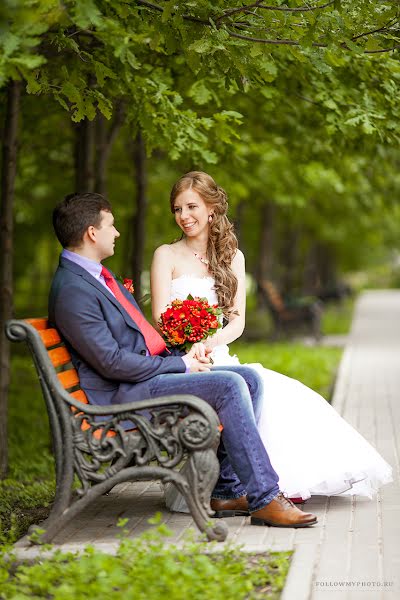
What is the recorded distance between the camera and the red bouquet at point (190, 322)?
6.26m

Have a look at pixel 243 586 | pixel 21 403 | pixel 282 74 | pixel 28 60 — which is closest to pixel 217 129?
pixel 282 74

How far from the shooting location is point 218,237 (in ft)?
23.2

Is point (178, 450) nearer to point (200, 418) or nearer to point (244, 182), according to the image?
point (200, 418)

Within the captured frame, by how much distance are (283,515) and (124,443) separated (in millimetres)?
1008

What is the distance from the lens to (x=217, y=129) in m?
8.39

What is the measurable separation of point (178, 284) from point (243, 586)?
2.57 meters

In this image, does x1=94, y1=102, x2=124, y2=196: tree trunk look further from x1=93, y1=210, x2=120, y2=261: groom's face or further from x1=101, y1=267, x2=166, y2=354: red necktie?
x1=93, y1=210, x2=120, y2=261: groom's face

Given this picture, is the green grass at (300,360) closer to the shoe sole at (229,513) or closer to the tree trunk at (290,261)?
the shoe sole at (229,513)

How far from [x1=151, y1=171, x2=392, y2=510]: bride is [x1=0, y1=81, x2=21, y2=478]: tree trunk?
2519 millimetres

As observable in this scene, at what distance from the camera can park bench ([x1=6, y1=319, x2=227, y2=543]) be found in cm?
562

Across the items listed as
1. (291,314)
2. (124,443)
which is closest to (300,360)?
(291,314)

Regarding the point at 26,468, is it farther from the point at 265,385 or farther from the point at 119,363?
the point at 119,363

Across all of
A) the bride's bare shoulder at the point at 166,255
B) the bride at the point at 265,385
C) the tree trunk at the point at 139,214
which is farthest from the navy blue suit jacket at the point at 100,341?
the tree trunk at the point at 139,214

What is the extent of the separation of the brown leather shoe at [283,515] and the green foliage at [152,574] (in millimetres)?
585
